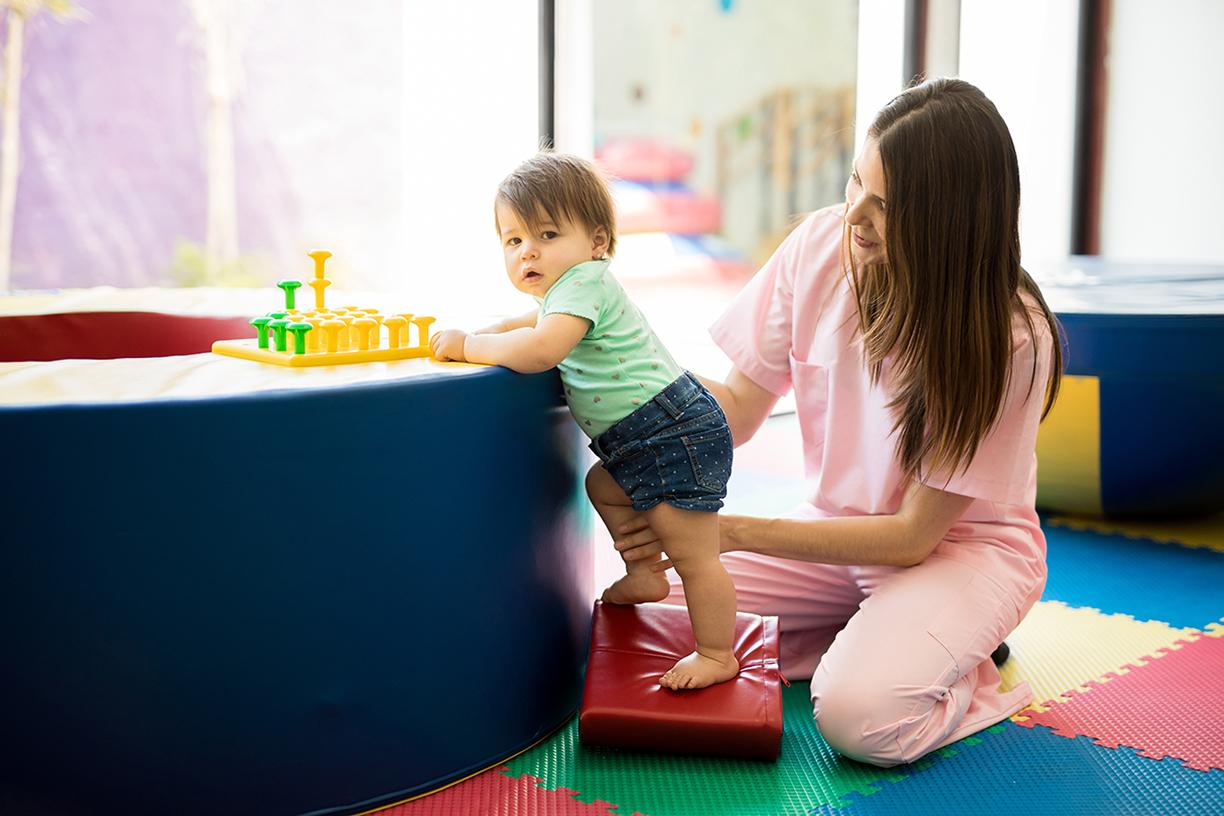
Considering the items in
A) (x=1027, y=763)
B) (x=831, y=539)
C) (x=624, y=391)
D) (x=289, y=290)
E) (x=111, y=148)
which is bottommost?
(x=1027, y=763)

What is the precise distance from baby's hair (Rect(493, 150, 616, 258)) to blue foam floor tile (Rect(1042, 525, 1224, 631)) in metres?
1.27

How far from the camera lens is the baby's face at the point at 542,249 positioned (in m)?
1.54

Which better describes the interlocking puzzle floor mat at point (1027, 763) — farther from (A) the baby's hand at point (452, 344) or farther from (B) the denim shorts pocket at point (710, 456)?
(A) the baby's hand at point (452, 344)

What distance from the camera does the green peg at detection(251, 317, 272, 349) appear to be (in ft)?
4.91

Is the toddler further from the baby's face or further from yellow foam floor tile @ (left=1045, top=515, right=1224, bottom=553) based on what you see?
yellow foam floor tile @ (left=1045, top=515, right=1224, bottom=553)

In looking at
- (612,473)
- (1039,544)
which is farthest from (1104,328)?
(612,473)

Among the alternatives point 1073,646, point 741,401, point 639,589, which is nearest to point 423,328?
point 639,589

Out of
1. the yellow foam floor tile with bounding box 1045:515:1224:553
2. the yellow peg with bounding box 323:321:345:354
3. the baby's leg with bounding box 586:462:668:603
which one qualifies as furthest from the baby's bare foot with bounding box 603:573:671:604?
the yellow foam floor tile with bounding box 1045:515:1224:553

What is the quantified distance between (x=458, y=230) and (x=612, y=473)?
2.08 meters

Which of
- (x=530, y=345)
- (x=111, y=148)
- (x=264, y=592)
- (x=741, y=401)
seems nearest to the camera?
(x=264, y=592)

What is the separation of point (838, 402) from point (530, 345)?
59 cm

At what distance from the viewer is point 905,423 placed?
1642mm

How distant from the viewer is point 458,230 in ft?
11.6

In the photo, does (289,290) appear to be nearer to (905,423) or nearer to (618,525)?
(618,525)
